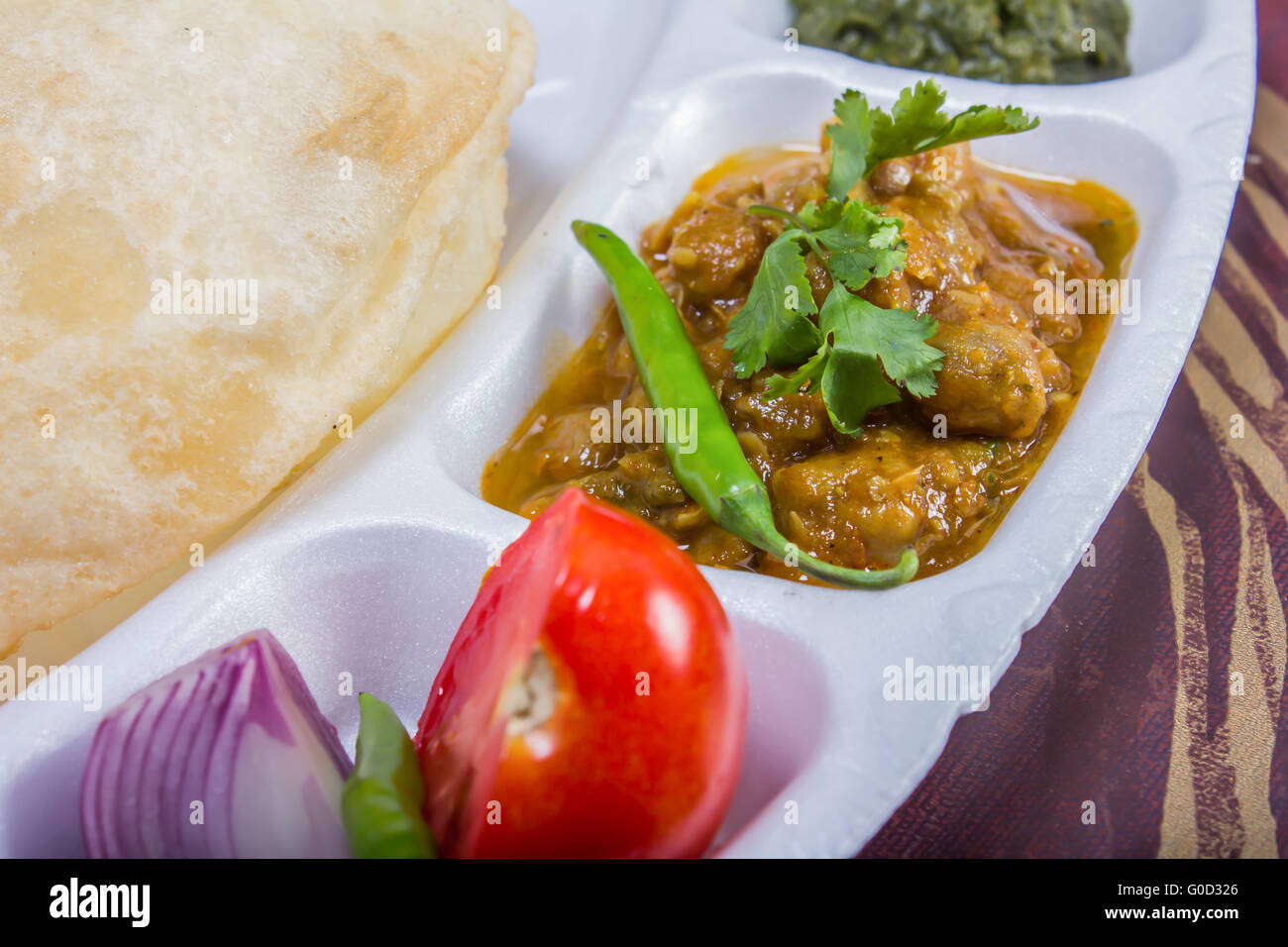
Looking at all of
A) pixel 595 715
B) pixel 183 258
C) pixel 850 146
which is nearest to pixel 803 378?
pixel 850 146

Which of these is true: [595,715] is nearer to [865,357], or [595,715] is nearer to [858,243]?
[865,357]

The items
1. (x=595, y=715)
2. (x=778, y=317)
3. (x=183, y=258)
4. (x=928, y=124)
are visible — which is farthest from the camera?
(x=928, y=124)

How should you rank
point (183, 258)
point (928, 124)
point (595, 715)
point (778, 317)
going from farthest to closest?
1. point (928, 124)
2. point (778, 317)
3. point (183, 258)
4. point (595, 715)

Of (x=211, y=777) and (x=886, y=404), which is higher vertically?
(x=886, y=404)

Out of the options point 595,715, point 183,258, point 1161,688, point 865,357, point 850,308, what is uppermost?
point 183,258

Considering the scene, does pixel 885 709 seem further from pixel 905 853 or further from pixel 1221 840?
pixel 1221 840

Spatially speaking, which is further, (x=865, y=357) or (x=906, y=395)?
(x=906, y=395)

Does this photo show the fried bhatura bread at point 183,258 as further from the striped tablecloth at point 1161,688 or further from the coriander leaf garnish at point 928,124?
the striped tablecloth at point 1161,688

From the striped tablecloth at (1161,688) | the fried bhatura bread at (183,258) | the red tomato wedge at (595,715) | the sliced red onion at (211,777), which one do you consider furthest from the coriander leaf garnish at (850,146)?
the sliced red onion at (211,777)
